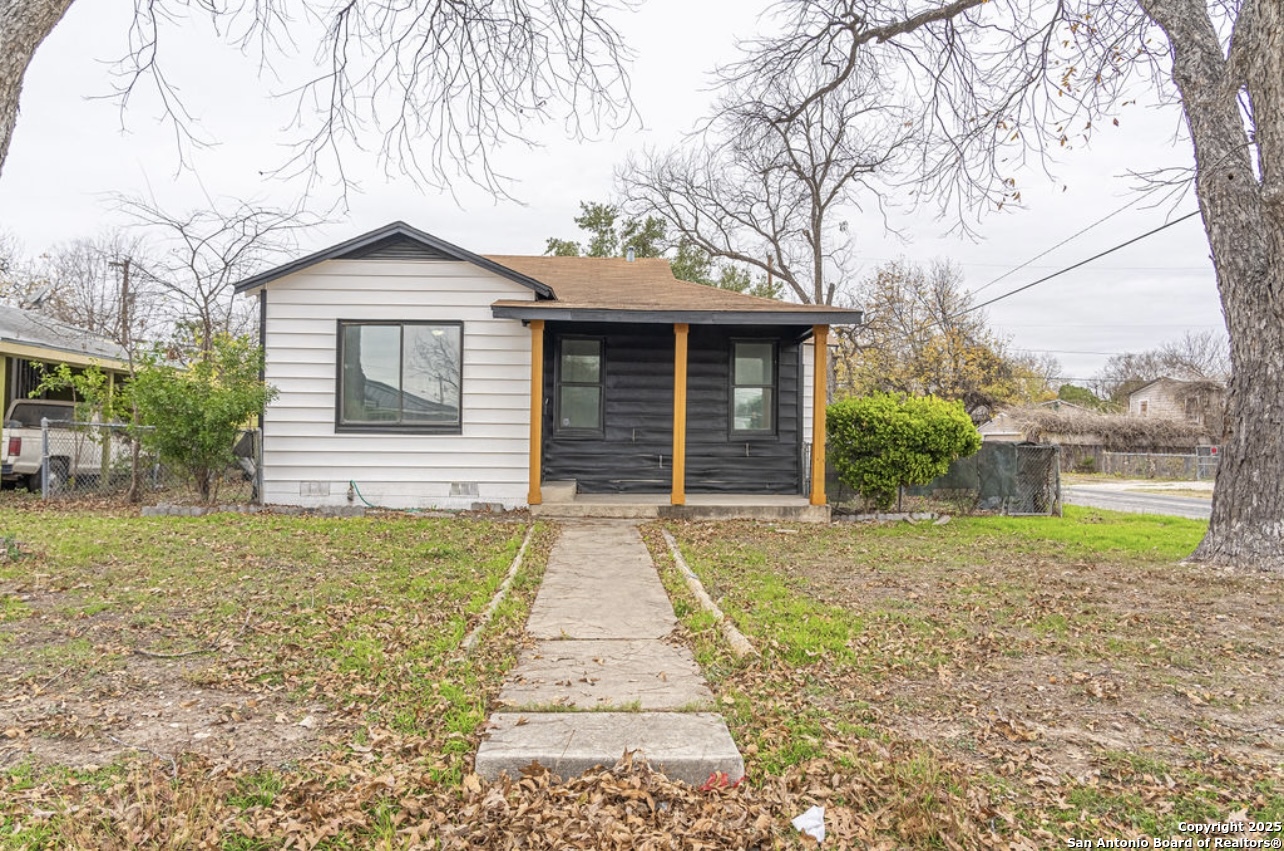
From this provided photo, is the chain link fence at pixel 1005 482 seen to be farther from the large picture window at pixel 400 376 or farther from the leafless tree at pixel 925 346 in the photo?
the leafless tree at pixel 925 346

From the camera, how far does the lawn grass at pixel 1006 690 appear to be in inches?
104

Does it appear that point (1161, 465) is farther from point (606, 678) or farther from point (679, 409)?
point (606, 678)

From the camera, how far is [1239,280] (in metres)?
6.93

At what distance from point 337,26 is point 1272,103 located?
25.5 feet

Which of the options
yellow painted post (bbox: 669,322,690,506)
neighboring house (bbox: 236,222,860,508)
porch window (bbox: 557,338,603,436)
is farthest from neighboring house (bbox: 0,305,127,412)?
yellow painted post (bbox: 669,322,690,506)

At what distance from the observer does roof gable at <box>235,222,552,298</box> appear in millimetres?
9914

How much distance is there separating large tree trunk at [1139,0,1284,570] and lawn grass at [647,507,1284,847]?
681mm

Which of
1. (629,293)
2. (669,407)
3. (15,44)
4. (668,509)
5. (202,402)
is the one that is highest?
(629,293)

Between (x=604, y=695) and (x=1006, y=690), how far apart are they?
2.07 meters

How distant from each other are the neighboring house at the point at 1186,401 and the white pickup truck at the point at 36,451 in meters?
39.8

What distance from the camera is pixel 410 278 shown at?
33.9ft

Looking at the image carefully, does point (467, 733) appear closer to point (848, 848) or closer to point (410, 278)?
point (848, 848)

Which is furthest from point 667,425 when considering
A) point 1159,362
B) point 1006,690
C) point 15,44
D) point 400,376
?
point 1159,362

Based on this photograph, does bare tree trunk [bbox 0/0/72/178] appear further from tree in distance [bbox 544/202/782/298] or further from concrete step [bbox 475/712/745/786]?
tree in distance [bbox 544/202/782/298]
